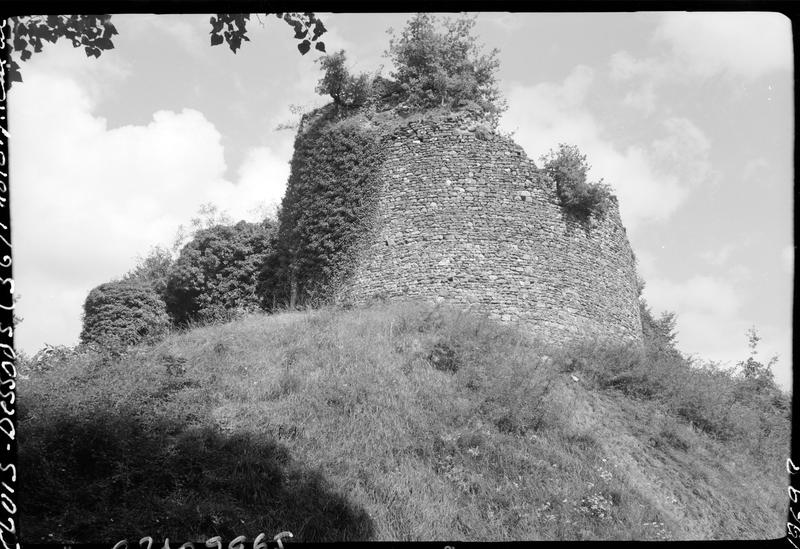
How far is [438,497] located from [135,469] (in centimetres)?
344

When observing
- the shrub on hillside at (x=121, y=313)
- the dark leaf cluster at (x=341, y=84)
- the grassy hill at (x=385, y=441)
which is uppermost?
the dark leaf cluster at (x=341, y=84)

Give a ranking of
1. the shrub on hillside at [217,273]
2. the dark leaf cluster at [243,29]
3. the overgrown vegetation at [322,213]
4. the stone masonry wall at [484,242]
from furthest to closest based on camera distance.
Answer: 1. the shrub on hillside at [217,273]
2. the overgrown vegetation at [322,213]
3. the stone masonry wall at [484,242]
4. the dark leaf cluster at [243,29]

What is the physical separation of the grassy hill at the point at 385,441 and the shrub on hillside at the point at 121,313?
561 centimetres

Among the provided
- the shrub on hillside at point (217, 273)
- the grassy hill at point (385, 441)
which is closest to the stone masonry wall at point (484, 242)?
the grassy hill at point (385, 441)

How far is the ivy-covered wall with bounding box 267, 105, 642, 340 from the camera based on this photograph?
1404 centimetres

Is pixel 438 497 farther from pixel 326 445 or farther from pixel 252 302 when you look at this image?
pixel 252 302

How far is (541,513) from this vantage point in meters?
7.09

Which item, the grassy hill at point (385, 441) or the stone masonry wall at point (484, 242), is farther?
the stone masonry wall at point (484, 242)

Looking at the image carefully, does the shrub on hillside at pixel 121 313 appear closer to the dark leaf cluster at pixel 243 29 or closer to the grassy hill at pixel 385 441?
the grassy hill at pixel 385 441

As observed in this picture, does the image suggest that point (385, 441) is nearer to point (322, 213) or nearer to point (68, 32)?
point (68, 32)

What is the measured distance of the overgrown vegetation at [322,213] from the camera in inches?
603

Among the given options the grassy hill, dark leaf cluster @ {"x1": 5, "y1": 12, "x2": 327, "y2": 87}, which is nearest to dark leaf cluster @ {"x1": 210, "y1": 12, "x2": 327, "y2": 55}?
dark leaf cluster @ {"x1": 5, "y1": 12, "x2": 327, "y2": 87}

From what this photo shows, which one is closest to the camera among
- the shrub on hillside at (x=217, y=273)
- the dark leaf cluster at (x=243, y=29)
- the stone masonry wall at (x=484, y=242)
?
the dark leaf cluster at (x=243, y=29)

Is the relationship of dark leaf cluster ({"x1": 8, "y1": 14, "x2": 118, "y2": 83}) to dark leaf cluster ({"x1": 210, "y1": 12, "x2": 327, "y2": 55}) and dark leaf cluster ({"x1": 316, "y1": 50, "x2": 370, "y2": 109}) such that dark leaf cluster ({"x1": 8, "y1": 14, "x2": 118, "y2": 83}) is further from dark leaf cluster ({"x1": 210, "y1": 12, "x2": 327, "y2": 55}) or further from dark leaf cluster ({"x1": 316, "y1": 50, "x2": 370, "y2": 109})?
dark leaf cluster ({"x1": 316, "y1": 50, "x2": 370, "y2": 109})
